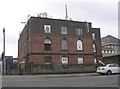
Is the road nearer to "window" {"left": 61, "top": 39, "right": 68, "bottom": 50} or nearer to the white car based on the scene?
the white car

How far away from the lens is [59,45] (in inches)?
2060

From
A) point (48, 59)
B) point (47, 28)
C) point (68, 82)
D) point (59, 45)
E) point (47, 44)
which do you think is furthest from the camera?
point (59, 45)

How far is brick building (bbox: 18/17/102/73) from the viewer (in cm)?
4888

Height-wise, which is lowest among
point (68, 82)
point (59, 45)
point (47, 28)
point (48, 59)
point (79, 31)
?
point (68, 82)

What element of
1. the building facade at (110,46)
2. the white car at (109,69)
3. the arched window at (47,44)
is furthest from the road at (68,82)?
the building facade at (110,46)

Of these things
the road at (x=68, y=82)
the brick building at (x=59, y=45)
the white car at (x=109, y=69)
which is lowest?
the road at (x=68, y=82)

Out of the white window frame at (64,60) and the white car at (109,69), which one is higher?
the white window frame at (64,60)

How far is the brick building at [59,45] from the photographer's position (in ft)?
160

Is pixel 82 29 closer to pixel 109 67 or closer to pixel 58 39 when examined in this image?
pixel 58 39

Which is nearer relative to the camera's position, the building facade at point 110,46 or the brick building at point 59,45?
the brick building at point 59,45

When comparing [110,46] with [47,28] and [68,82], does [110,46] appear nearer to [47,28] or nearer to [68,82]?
[47,28]

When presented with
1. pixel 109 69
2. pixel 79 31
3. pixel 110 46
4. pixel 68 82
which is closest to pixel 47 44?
pixel 79 31

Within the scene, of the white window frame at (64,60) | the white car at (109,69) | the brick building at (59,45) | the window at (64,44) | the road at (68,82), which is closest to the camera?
the road at (68,82)

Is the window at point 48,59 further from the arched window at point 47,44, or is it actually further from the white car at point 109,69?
the white car at point 109,69
